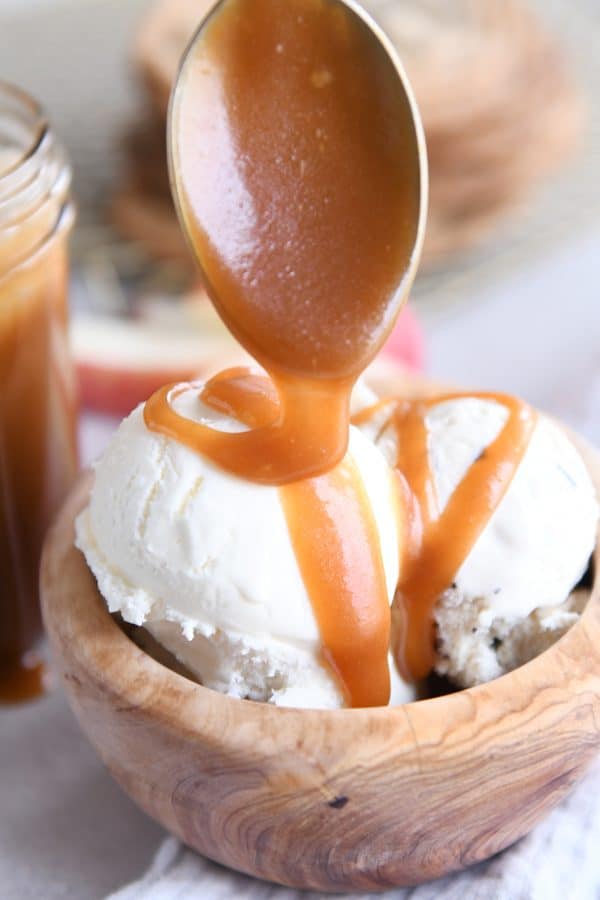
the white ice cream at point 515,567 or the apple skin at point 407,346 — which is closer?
the white ice cream at point 515,567

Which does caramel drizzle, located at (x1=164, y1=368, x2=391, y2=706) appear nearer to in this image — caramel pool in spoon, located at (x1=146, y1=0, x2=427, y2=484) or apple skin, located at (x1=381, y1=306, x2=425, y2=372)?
caramel pool in spoon, located at (x1=146, y1=0, x2=427, y2=484)

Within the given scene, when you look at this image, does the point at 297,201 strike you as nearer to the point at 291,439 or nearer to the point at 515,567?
the point at 291,439

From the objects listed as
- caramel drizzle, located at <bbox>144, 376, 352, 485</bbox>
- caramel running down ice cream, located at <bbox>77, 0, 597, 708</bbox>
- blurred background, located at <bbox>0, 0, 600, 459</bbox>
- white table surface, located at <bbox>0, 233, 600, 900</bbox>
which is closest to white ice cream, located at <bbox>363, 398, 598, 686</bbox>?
caramel running down ice cream, located at <bbox>77, 0, 597, 708</bbox>

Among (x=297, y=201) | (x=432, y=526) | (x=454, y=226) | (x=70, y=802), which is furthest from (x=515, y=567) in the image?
(x=454, y=226)

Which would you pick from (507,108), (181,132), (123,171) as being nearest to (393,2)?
(507,108)

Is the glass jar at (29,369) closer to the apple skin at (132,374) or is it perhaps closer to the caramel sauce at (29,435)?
the caramel sauce at (29,435)

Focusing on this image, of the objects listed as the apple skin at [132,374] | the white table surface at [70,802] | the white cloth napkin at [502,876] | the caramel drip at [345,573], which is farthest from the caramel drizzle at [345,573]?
the apple skin at [132,374]

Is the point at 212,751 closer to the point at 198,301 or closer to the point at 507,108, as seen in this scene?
the point at 198,301

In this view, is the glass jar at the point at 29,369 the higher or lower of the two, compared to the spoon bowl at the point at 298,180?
lower
